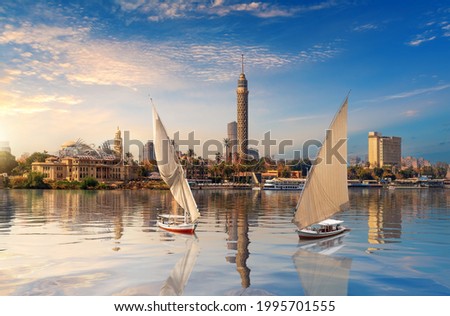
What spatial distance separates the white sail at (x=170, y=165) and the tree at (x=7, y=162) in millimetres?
72126

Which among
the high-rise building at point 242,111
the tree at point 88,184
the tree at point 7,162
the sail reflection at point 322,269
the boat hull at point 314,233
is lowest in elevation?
the sail reflection at point 322,269

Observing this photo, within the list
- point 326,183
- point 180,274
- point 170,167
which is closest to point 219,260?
point 180,274

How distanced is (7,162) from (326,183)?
84.5 m

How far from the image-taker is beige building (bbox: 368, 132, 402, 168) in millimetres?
150625

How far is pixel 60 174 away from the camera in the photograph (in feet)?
309

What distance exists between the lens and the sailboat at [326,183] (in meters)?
20.6

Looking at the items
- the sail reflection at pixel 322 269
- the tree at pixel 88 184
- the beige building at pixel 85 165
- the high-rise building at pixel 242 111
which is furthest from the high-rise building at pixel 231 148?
the sail reflection at pixel 322 269

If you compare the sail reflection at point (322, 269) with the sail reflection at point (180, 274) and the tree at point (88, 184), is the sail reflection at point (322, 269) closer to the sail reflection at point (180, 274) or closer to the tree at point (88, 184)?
the sail reflection at point (180, 274)

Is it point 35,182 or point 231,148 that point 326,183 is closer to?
point 35,182

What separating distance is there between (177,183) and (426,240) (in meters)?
11.6

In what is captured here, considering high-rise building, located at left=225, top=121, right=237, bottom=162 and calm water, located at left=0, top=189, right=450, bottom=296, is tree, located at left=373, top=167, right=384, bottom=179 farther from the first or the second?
calm water, located at left=0, top=189, right=450, bottom=296

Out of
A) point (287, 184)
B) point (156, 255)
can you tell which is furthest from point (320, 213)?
point (287, 184)

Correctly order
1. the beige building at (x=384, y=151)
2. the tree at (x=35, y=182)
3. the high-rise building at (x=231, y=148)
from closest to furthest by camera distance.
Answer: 1. the tree at (x=35, y=182)
2. the high-rise building at (x=231, y=148)
3. the beige building at (x=384, y=151)
